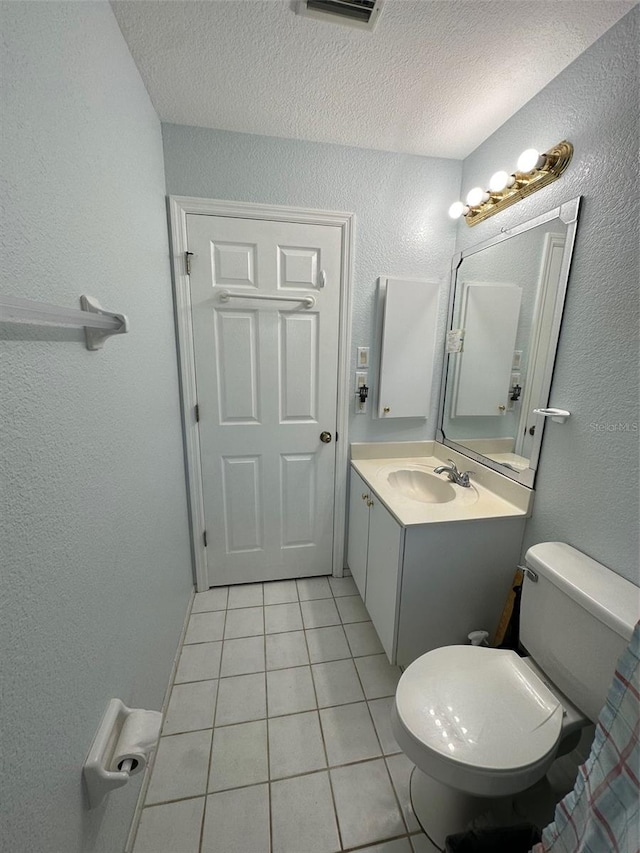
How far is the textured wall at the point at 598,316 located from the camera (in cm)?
95

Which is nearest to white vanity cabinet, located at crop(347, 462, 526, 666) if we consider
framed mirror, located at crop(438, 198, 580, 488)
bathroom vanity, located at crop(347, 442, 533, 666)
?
bathroom vanity, located at crop(347, 442, 533, 666)

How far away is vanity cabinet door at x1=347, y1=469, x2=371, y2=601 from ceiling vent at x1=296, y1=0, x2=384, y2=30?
1.65 m

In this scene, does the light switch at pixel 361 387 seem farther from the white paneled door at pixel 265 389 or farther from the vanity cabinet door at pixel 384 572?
the vanity cabinet door at pixel 384 572

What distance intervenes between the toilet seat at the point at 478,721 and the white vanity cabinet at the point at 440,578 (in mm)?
276

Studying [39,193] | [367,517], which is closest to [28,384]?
[39,193]

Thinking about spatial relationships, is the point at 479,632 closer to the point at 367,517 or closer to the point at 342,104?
the point at 367,517

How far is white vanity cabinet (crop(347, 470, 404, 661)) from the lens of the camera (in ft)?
4.41

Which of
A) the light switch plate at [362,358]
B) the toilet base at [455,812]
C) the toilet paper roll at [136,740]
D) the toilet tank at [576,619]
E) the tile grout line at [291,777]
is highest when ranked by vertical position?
the light switch plate at [362,358]

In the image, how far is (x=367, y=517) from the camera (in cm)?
166

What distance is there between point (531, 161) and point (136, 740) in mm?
2101

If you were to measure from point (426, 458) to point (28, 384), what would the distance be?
1827 millimetres

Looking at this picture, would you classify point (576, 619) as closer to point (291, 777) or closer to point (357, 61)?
point (291, 777)

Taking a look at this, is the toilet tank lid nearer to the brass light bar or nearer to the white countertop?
the white countertop

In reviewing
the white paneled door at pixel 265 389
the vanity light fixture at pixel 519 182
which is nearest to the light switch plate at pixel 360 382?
the white paneled door at pixel 265 389
